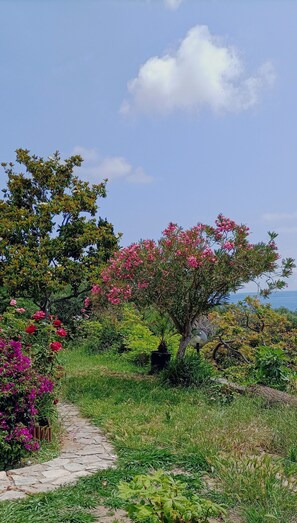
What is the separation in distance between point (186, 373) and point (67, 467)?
161 inches

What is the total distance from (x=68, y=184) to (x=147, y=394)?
31.7ft

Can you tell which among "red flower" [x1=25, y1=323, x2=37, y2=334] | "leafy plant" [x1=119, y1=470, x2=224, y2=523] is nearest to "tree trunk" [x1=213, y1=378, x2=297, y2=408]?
"red flower" [x1=25, y1=323, x2=37, y2=334]

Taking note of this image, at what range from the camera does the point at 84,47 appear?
8.23 metres

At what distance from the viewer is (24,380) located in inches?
206

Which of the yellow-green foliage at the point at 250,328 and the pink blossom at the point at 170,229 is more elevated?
the pink blossom at the point at 170,229

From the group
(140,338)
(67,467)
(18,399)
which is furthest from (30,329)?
(140,338)

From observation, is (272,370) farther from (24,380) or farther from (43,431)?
(24,380)

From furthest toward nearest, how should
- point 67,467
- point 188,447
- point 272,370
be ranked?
point 272,370
point 188,447
point 67,467

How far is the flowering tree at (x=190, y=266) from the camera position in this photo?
8.28 m

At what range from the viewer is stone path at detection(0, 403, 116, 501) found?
13.4 ft

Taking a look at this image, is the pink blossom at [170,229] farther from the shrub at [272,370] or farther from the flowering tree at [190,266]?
the shrub at [272,370]

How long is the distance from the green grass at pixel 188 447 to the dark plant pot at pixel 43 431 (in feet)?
2.27

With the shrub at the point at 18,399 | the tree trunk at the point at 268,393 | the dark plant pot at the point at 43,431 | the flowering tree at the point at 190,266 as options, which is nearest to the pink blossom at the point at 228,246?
the flowering tree at the point at 190,266

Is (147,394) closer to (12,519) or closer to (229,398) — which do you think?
(229,398)
